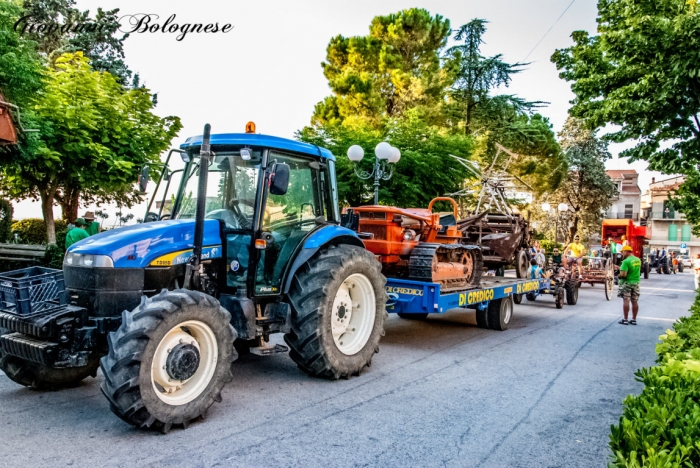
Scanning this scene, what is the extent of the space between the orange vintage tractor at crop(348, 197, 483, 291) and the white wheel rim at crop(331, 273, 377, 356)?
1.50 meters

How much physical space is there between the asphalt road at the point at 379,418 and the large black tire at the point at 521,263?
4.88 meters

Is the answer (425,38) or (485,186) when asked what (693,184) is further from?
(425,38)

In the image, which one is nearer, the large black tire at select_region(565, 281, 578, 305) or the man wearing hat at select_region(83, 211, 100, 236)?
the man wearing hat at select_region(83, 211, 100, 236)

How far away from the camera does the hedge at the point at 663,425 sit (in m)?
2.41

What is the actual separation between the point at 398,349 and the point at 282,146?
12.2 feet

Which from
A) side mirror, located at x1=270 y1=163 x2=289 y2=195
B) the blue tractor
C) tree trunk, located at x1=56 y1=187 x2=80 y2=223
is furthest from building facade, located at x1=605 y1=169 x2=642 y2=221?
side mirror, located at x1=270 y1=163 x2=289 y2=195

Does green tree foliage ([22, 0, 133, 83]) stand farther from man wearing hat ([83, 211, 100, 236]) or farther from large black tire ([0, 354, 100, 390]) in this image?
large black tire ([0, 354, 100, 390])

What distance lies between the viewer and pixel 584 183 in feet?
127

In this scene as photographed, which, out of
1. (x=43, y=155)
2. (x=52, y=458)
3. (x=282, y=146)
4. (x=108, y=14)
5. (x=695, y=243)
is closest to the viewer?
(x=52, y=458)

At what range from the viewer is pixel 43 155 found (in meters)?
13.1

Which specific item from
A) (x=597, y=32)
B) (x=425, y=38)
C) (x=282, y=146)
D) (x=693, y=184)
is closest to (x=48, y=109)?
(x=282, y=146)

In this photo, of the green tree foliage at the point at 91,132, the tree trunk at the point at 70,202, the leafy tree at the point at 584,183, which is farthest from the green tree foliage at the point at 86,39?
the leafy tree at the point at 584,183

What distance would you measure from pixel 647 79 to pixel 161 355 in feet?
26.8

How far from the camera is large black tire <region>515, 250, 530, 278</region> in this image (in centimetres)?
1293
